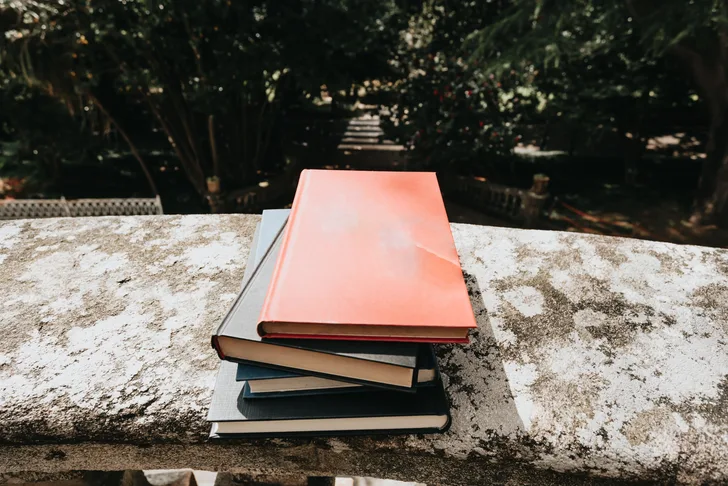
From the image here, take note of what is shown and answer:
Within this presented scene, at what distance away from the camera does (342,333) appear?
3.05ft

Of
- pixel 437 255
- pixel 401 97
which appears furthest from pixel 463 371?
pixel 401 97

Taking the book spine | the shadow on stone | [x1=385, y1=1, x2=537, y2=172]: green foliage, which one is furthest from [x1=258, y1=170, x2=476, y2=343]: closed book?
[x1=385, y1=1, x2=537, y2=172]: green foliage

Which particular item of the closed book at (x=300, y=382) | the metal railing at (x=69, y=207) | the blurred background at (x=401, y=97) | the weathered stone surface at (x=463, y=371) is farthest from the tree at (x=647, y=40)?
the metal railing at (x=69, y=207)

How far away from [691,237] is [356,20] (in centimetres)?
834

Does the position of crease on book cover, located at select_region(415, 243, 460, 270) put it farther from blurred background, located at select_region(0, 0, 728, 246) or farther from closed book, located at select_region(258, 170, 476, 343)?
blurred background, located at select_region(0, 0, 728, 246)

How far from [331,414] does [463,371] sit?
424mm

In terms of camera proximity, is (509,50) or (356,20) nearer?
(509,50)

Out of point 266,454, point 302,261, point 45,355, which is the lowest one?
point 266,454

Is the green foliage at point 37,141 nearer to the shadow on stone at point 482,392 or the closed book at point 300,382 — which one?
the closed book at point 300,382

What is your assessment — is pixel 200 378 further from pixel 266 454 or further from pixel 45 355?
pixel 45 355

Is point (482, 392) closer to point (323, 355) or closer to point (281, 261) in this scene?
point (323, 355)

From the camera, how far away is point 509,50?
7.49 m

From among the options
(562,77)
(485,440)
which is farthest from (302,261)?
(562,77)

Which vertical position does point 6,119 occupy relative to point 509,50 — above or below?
below
